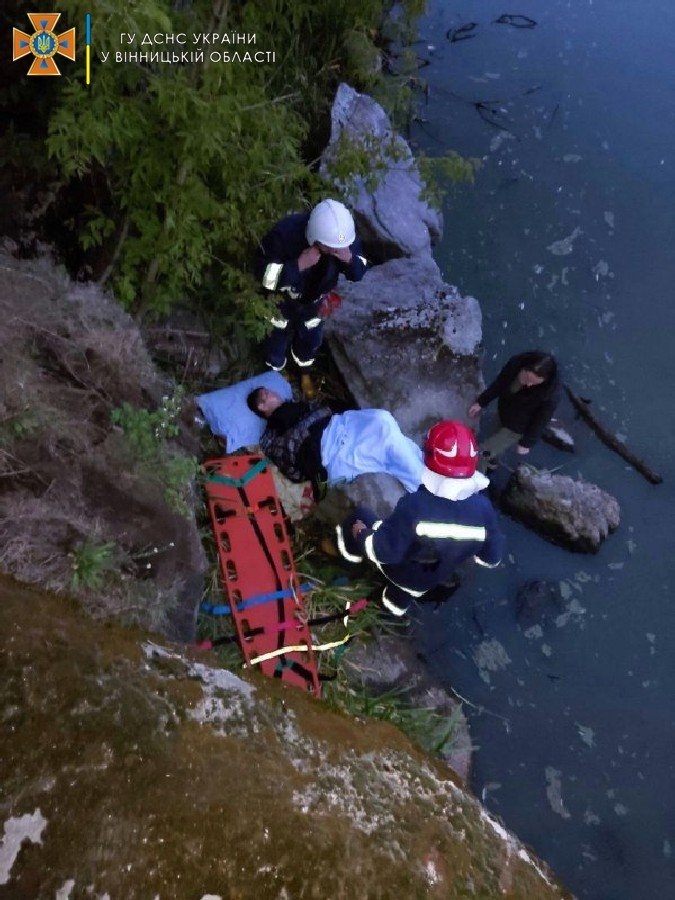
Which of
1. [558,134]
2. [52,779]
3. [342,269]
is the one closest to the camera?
[52,779]

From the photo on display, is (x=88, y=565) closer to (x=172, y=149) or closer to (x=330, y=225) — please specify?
(x=172, y=149)

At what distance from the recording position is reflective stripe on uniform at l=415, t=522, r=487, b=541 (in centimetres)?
265

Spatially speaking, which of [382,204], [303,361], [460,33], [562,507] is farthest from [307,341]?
[460,33]

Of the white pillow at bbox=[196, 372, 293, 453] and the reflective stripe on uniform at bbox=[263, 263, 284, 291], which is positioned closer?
the reflective stripe on uniform at bbox=[263, 263, 284, 291]

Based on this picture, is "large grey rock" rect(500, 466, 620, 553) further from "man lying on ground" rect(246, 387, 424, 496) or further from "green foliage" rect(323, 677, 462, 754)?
"green foliage" rect(323, 677, 462, 754)

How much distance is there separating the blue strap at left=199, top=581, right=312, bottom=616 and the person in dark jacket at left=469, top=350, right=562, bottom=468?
1.72 metres

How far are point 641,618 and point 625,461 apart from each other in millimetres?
1196

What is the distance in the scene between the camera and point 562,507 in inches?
170

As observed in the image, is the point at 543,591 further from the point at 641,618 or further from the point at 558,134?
the point at 558,134

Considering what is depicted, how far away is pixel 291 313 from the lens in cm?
400

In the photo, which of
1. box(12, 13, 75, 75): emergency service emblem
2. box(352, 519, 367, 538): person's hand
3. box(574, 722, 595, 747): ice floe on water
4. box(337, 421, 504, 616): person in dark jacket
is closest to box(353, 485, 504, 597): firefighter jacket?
box(337, 421, 504, 616): person in dark jacket

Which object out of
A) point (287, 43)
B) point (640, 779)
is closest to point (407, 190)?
point (287, 43)

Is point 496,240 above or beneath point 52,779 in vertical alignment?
beneath

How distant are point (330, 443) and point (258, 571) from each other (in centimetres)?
93
